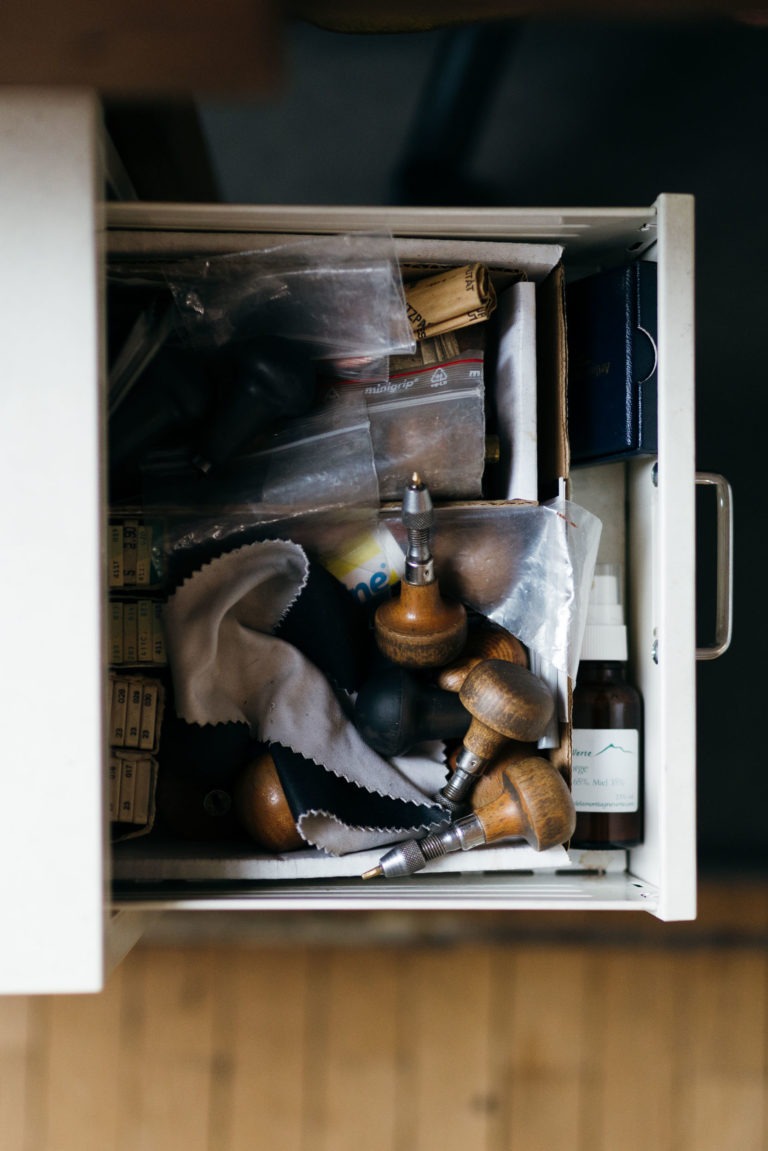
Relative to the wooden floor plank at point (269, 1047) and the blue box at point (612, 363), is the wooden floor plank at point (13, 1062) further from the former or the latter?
the blue box at point (612, 363)

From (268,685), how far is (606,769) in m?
0.27

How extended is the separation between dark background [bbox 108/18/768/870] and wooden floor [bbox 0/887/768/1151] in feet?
0.58

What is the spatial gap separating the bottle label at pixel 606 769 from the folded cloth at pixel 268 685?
109 mm

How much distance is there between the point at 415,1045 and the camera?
916mm

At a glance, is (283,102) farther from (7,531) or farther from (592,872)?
(592,872)

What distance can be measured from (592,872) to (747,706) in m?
0.29

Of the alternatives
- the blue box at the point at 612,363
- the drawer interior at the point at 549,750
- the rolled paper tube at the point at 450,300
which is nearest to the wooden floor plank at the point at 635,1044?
the drawer interior at the point at 549,750

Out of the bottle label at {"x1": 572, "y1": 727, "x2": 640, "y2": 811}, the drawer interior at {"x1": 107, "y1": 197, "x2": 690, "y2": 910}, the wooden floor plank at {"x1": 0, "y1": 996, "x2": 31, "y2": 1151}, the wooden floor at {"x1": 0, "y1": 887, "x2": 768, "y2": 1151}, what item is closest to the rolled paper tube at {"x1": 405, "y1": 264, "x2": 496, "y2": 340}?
the drawer interior at {"x1": 107, "y1": 197, "x2": 690, "y2": 910}

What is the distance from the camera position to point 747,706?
89 cm

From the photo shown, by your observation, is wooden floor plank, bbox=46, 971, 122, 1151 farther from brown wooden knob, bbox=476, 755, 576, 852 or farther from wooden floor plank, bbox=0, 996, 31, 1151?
brown wooden knob, bbox=476, 755, 576, 852

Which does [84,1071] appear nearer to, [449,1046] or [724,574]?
[449,1046]

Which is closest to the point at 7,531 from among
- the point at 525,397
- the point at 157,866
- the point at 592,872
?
the point at 157,866

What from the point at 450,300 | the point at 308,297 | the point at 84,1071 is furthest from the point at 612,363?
the point at 84,1071

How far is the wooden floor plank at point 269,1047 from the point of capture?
90cm
